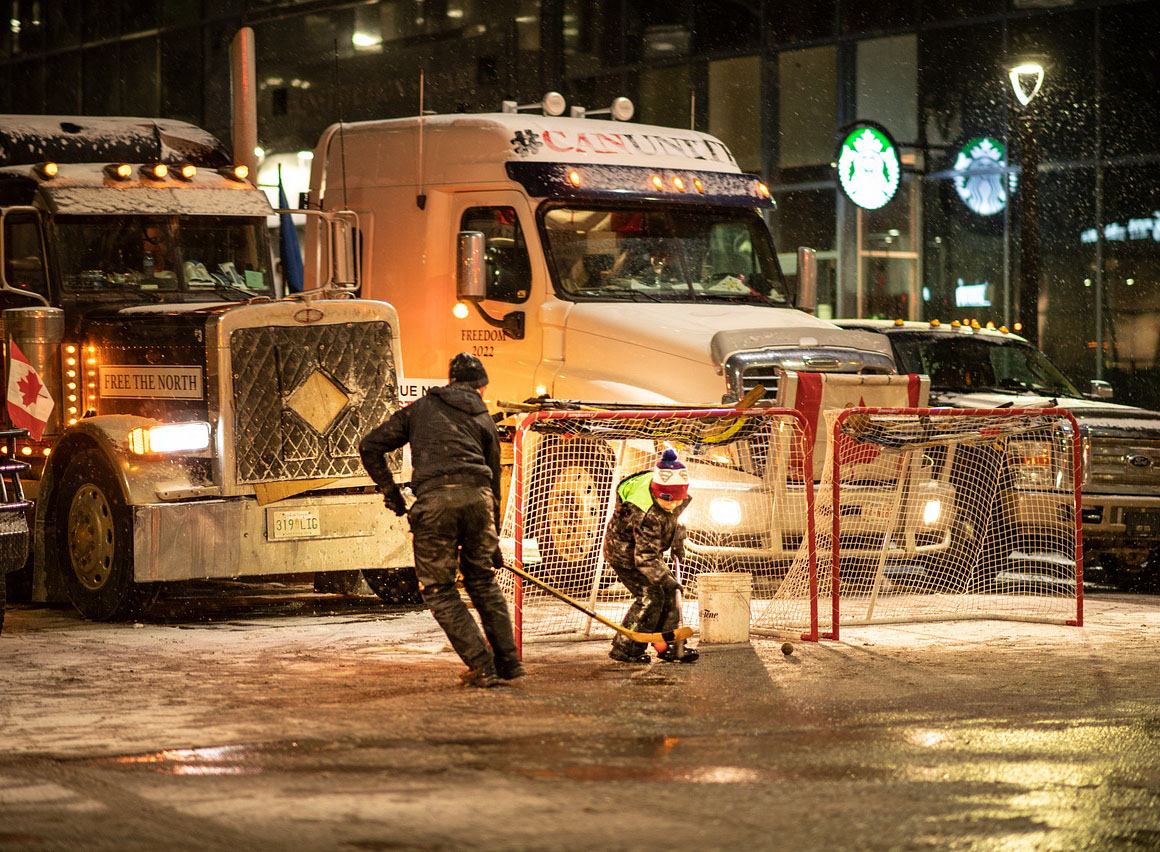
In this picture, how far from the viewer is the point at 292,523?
1199cm

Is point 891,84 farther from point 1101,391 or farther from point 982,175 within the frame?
point 1101,391

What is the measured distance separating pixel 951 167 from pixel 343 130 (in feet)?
47.3

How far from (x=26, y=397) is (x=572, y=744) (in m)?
6.06

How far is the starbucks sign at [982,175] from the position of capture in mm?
26453

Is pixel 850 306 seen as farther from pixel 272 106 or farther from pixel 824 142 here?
pixel 272 106

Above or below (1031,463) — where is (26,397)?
above

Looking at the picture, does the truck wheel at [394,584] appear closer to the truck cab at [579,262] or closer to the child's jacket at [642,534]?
the truck cab at [579,262]

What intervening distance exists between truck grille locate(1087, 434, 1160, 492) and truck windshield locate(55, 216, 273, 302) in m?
6.97

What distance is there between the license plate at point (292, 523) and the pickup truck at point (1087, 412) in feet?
19.7

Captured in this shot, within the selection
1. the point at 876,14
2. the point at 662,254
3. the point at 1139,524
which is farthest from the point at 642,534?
the point at 876,14

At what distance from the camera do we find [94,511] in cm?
1198

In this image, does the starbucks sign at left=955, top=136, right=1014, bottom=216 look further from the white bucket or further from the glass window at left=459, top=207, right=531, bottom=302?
the white bucket

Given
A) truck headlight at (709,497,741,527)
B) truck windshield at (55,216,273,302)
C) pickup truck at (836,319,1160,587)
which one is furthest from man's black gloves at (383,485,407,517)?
pickup truck at (836,319,1160,587)

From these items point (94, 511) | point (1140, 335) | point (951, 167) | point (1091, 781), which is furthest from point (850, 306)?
point (1091, 781)
